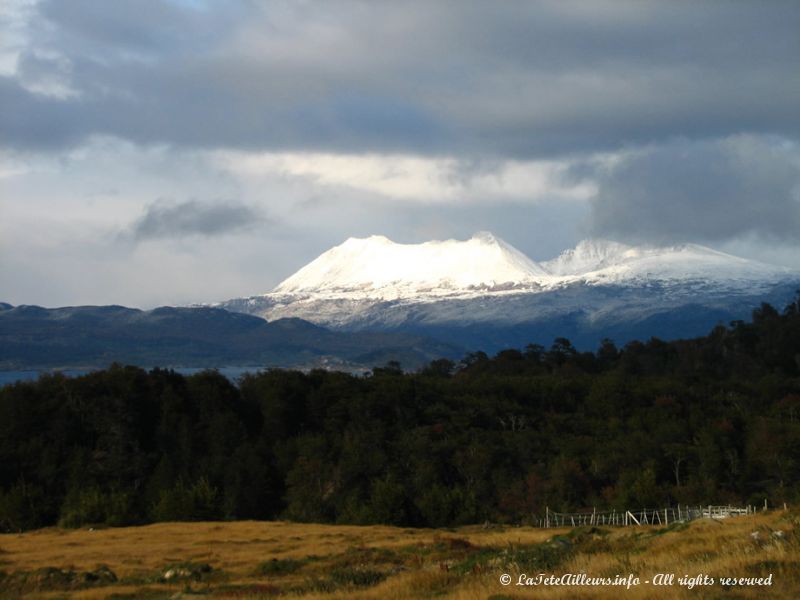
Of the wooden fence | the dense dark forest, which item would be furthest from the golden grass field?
the dense dark forest

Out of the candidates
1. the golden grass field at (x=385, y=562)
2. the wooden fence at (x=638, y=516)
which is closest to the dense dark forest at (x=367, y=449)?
the wooden fence at (x=638, y=516)

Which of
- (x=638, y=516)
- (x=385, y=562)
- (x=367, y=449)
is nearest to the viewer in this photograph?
(x=385, y=562)

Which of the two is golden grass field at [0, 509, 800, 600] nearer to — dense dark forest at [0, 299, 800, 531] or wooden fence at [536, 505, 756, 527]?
wooden fence at [536, 505, 756, 527]

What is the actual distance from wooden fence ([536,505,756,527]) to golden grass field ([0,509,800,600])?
10995 mm

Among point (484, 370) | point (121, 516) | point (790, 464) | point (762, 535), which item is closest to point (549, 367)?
point (484, 370)

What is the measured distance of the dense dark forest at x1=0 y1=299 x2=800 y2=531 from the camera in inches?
3091

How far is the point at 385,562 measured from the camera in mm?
36281

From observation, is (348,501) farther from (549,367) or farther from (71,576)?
(549,367)

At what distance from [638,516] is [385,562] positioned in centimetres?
3398

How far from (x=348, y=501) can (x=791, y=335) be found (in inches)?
4719

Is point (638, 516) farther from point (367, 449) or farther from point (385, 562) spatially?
point (367, 449)

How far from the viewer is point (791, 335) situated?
578 feet

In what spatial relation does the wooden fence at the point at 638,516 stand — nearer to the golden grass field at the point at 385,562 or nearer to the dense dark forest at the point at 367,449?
the dense dark forest at the point at 367,449

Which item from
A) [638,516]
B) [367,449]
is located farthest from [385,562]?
[367,449]
